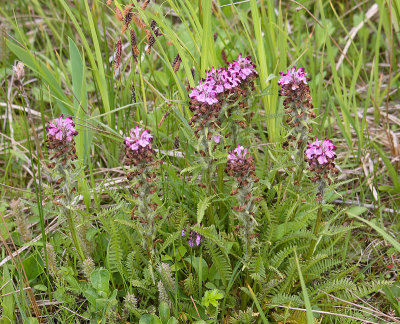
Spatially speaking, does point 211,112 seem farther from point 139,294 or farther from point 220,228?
point 139,294

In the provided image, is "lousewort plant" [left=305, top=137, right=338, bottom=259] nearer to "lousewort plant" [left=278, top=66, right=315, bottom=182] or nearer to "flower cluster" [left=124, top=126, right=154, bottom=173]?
"lousewort plant" [left=278, top=66, right=315, bottom=182]

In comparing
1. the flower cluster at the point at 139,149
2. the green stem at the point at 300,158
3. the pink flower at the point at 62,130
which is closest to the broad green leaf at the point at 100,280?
the flower cluster at the point at 139,149

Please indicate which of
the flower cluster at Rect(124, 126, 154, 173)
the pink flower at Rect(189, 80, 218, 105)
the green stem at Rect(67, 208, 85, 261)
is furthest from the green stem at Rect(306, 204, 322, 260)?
the green stem at Rect(67, 208, 85, 261)

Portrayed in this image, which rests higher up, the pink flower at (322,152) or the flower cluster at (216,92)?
the flower cluster at (216,92)

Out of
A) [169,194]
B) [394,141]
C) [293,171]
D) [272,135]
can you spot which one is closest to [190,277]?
[169,194]

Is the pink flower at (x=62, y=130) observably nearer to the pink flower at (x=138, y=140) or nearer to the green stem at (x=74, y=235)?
the pink flower at (x=138, y=140)

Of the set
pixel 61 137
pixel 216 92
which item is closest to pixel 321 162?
pixel 216 92

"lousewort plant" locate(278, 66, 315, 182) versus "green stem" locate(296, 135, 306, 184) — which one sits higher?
"lousewort plant" locate(278, 66, 315, 182)
